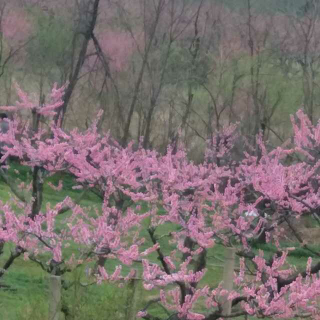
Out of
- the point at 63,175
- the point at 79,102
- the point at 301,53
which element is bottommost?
the point at 63,175

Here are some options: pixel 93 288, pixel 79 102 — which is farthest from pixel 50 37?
pixel 93 288

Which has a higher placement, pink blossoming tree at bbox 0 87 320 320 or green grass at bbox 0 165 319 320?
pink blossoming tree at bbox 0 87 320 320

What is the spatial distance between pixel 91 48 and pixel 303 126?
26.6m

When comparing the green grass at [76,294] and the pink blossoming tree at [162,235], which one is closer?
the green grass at [76,294]

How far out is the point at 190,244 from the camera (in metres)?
9.97

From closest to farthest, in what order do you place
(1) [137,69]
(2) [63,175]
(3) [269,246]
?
(3) [269,246] < (2) [63,175] < (1) [137,69]

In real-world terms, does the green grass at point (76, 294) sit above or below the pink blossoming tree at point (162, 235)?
below

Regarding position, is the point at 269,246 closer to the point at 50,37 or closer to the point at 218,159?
the point at 218,159

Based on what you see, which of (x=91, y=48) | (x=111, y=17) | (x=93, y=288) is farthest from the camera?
(x=91, y=48)

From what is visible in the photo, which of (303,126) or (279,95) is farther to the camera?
(279,95)

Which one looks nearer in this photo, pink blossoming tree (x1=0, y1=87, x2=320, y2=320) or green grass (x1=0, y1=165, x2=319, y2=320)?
green grass (x1=0, y1=165, x2=319, y2=320)

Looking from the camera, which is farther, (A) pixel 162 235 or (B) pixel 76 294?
(A) pixel 162 235

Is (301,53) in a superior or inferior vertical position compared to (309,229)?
superior

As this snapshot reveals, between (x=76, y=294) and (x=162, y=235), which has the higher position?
(x=162, y=235)
